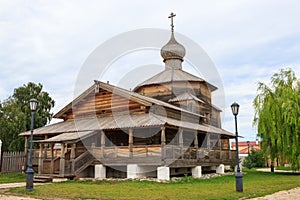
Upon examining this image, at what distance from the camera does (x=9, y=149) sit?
31.2 meters

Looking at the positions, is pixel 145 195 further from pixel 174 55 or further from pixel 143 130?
pixel 174 55

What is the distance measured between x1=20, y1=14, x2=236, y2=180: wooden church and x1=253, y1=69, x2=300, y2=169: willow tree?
345cm

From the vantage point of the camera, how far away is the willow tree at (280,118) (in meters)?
21.9

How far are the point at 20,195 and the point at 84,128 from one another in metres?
8.59

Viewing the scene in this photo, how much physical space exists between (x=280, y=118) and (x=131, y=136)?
35.9 feet

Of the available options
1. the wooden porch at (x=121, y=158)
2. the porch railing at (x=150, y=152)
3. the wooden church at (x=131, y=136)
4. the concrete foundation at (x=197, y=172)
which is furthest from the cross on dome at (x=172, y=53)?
the concrete foundation at (x=197, y=172)

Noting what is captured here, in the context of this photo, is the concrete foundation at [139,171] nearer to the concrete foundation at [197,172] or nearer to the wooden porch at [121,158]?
the wooden porch at [121,158]

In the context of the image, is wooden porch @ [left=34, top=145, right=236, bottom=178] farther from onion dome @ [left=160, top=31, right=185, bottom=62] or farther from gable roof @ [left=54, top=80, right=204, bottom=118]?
onion dome @ [left=160, top=31, right=185, bottom=62]

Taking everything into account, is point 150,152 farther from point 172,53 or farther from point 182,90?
point 172,53

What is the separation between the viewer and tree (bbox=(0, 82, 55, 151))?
31.2m

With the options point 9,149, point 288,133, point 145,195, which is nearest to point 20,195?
point 145,195

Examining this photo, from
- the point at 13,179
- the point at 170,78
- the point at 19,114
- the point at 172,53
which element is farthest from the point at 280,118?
the point at 19,114

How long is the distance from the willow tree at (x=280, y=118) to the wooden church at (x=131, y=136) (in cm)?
345

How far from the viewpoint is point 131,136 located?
18.6 metres
